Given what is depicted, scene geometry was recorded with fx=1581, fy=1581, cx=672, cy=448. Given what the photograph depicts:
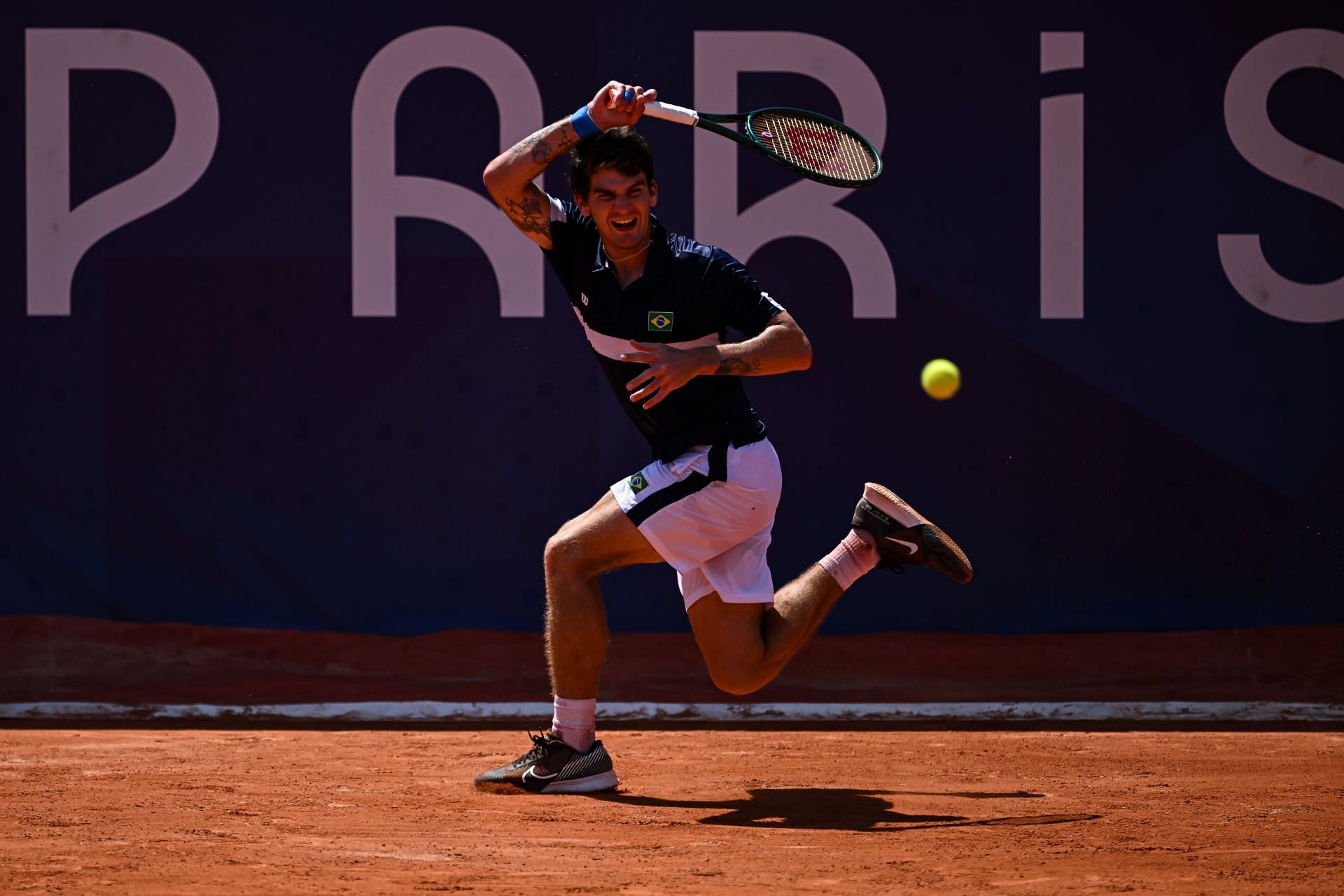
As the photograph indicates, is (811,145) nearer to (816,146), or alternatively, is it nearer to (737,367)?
(816,146)

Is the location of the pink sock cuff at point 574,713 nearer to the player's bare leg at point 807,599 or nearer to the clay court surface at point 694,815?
the clay court surface at point 694,815

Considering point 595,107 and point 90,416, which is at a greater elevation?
point 595,107

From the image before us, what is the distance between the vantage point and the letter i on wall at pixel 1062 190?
584 cm

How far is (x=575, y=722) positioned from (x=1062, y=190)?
3.03m

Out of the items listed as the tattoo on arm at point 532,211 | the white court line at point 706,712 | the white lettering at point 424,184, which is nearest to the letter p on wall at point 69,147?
the white lettering at point 424,184

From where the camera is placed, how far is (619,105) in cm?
377

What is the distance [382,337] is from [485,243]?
0.52 metres

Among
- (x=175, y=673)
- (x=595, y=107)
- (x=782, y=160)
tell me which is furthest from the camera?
(x=175, y=673)

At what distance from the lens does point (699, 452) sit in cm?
399

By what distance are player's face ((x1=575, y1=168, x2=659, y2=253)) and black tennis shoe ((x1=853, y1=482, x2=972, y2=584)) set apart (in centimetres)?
91

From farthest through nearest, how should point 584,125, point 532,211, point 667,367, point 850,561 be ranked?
point 850,561, point 532,211, point 584,125, point 667,367

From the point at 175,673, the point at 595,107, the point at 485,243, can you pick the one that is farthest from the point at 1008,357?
the point at 175,673

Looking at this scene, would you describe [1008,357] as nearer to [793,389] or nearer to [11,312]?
[793,389]

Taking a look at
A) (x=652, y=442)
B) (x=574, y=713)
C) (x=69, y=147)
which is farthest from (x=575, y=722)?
(x=69, y=147)
